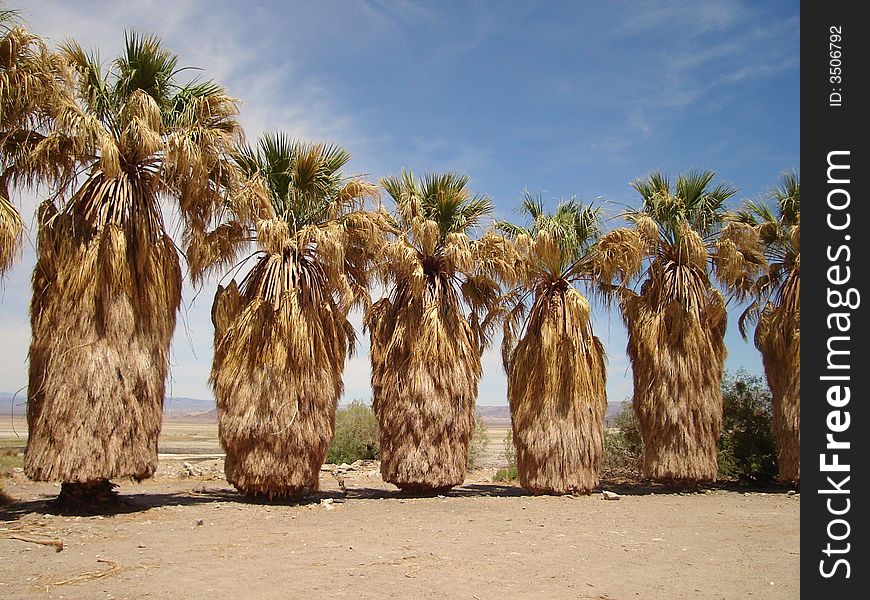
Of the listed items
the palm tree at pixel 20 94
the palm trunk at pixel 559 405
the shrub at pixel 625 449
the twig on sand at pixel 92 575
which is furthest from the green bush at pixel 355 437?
the twig on sand at pixel 92 575

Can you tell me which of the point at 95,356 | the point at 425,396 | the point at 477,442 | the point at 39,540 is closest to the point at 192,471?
the point at 425,396

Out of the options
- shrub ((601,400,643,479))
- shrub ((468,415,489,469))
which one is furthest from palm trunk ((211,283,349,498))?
shrub ((468,415,489,469))

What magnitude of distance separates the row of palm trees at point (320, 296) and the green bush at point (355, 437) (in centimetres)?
1074

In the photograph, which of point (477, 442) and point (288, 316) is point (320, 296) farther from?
point (477, 442)

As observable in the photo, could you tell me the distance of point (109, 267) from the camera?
11508 mm

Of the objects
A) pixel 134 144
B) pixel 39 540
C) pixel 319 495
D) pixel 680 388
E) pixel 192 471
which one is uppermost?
pixel 134 144

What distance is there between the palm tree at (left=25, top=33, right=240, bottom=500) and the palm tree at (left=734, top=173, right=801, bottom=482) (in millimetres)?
12156

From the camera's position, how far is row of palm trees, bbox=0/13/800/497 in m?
11.3

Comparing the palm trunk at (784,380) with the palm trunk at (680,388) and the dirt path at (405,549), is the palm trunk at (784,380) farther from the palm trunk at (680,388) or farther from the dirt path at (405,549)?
the dirt path at (405,549)

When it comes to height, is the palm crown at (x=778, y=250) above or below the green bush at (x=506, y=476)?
above

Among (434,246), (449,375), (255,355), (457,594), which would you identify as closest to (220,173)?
(255,355)

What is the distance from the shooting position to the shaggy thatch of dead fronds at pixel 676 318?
15.6m

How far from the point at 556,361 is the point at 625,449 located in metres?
6.85

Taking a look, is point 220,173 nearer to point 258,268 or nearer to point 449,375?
point 258,268
